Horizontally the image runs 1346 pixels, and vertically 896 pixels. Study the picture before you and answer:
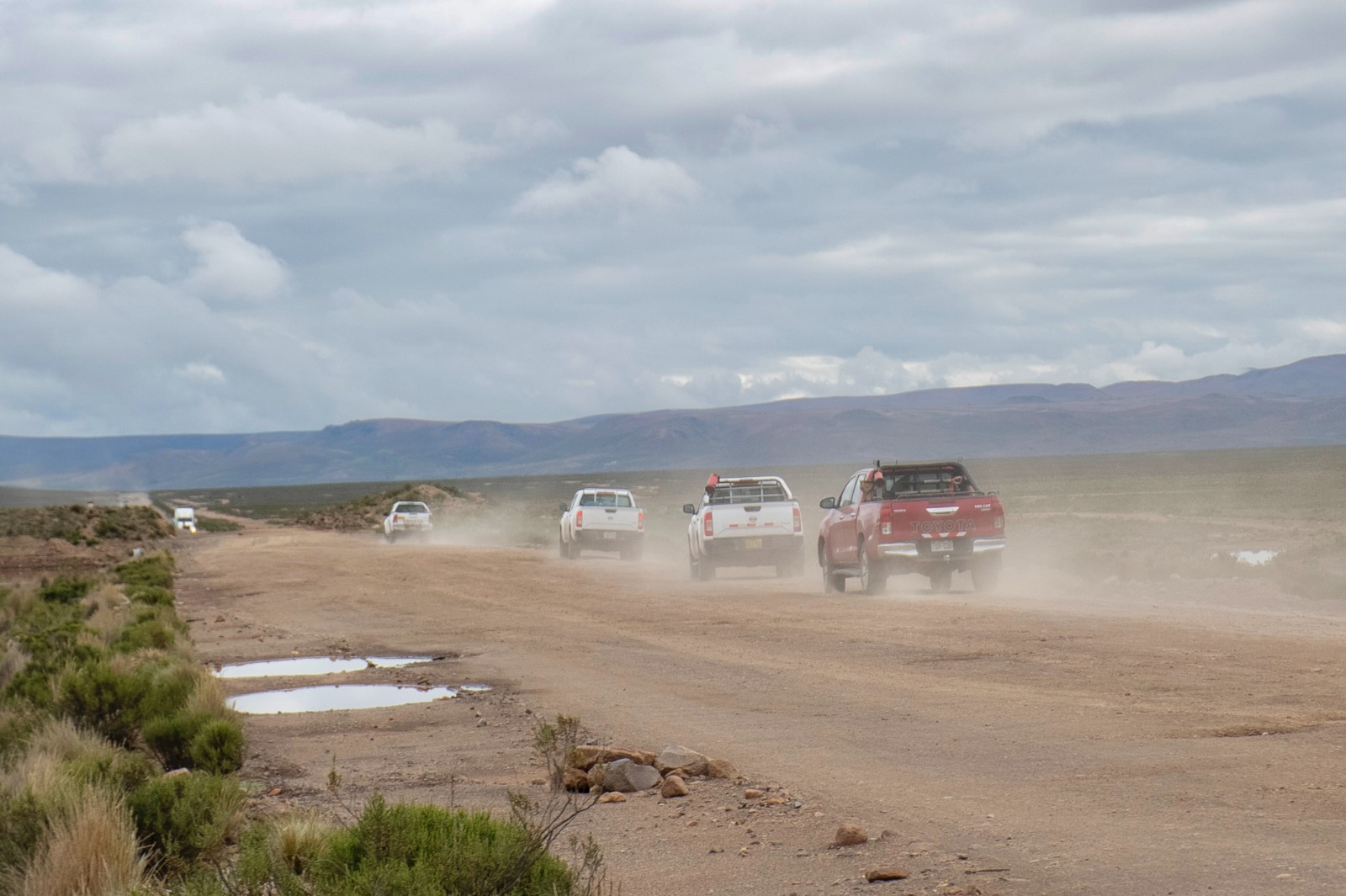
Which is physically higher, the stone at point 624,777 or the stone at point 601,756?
the stone at point 601,756

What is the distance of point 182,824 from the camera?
24.7 ft

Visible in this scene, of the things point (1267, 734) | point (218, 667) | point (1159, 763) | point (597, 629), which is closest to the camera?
point (1159, 763)

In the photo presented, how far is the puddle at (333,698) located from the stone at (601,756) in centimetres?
454

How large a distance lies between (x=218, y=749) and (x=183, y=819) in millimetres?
2881

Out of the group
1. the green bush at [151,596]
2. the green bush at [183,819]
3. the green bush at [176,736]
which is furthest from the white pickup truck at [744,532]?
the green bush at [183,819]

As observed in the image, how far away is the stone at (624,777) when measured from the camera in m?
8.92

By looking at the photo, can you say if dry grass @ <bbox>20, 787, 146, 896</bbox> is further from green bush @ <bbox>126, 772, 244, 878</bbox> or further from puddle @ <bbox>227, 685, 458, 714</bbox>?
puddle @ <bbox>227, 685, 458, 714</bbox>

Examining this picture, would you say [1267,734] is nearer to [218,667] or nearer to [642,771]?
[642,771]

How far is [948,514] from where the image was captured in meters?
22.5

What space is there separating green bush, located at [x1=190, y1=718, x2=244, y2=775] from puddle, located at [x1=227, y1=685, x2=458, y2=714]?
2712mm

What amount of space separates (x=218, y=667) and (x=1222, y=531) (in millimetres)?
31560

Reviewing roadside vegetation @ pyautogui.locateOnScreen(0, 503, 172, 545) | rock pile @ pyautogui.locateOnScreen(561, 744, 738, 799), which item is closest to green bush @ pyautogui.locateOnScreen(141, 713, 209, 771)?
rock pile @ pyautogui.locateOnScreen(561, 744, 738, 799)

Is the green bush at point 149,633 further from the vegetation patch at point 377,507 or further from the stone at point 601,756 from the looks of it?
the vegetation patch at point 377,507

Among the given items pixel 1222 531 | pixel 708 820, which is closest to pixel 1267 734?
pixel 708 820
